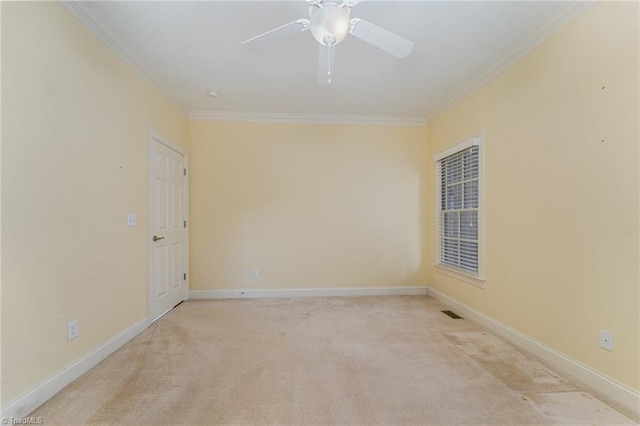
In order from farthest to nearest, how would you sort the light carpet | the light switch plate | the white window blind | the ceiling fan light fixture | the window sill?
1. the white window blind
2. the window sill
3. the light switch plate
4. the light carpet
5. the ceiling fan light fixture

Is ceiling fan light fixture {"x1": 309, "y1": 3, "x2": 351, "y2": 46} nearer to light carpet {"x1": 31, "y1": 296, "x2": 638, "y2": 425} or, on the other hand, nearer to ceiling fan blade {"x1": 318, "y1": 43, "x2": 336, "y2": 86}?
ceiling fan blade {"x1": 318, "y1": 43, "x2": 336, "y2": 86}

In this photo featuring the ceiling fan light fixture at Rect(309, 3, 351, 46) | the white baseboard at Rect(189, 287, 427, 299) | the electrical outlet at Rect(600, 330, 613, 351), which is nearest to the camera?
the ceiling fan light fixture at Rect(309, 3, 351, 46)

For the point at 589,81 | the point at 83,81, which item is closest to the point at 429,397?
the point at 589,81

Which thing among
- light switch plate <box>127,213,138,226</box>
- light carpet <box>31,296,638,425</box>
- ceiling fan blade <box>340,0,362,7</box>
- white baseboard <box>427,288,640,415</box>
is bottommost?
light carpet <box>31,296,638,425</box>

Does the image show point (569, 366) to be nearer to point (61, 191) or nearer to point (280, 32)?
point (280, 32)

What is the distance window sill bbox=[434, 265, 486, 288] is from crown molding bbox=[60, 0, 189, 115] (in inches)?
158

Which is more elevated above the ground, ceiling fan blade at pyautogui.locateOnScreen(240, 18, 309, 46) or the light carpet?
ceiling fan blade at pyautogui.locateOnScreen(240, 18, 309, 46)

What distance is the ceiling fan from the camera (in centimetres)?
149

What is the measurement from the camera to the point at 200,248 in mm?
3957

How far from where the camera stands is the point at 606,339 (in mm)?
1812

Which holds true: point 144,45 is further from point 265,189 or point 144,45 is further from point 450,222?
point 450,222

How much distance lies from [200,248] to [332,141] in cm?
242

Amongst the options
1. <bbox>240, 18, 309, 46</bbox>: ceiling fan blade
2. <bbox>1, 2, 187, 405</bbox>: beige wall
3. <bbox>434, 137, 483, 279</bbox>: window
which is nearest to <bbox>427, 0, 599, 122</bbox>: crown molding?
<bbox>434, 137, 483, 279</bbox>: window

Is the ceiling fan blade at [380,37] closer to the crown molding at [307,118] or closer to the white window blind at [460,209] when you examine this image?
the white window blind at [460,209]
